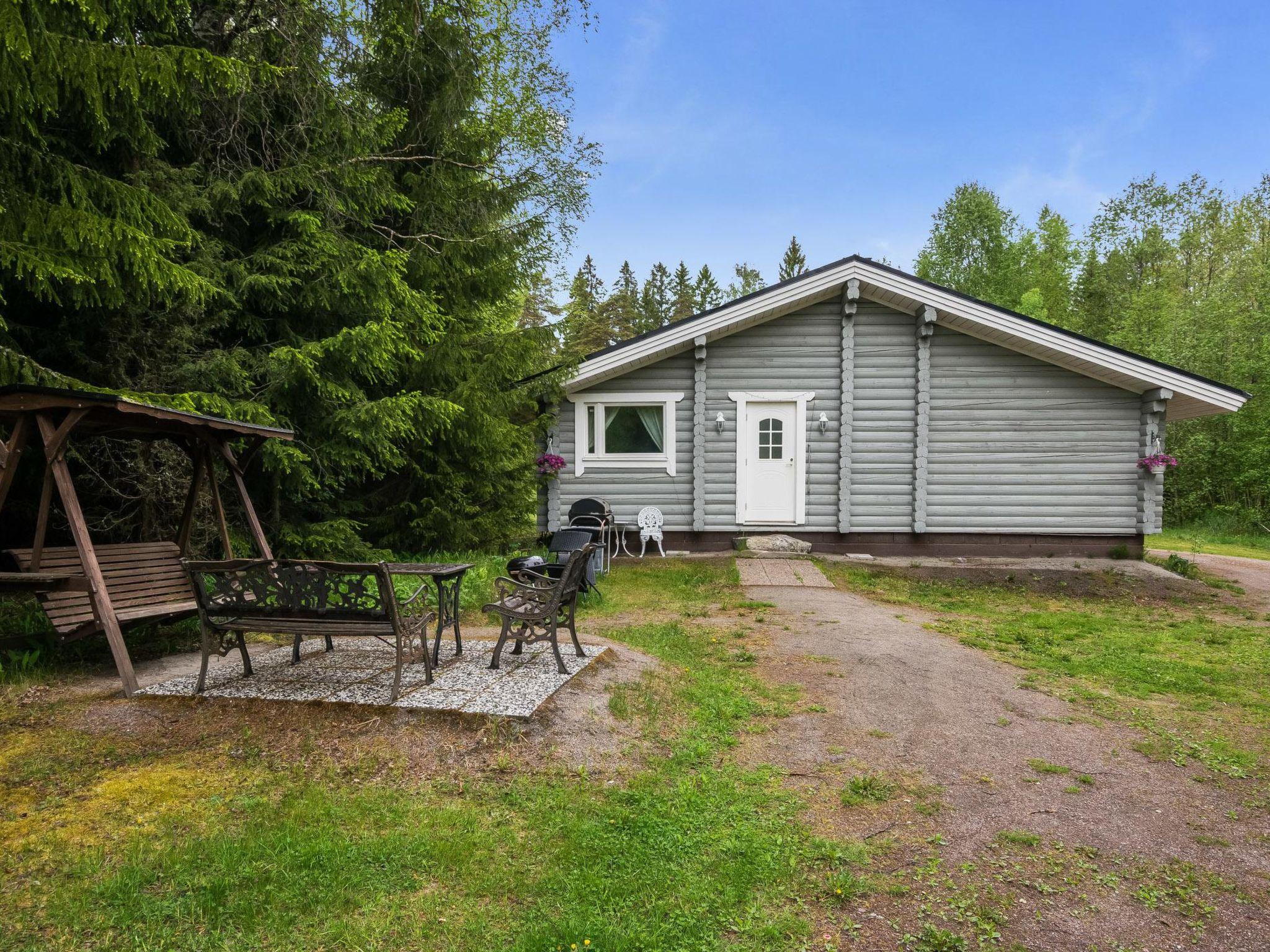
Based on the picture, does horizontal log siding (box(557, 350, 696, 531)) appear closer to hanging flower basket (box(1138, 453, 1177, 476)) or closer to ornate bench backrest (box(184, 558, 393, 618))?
hanging flower basket (box(1138, 453, 1177, 476))

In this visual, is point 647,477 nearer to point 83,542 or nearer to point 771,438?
point 771,438

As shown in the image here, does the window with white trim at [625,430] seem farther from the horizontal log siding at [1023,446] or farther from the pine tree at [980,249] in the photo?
the pine tree at [980,249]

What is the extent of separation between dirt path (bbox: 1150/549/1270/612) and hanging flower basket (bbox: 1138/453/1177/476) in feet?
6.23

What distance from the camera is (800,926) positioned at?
2244 millimetres

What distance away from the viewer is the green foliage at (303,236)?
4.68m

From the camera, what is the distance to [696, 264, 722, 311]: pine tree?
44.2 meters

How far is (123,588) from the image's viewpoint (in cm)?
490

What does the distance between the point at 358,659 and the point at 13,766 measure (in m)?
1.92

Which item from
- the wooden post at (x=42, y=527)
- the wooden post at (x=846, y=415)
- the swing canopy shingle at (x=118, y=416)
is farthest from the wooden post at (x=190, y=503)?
the wooden post at (x=846, y=415)

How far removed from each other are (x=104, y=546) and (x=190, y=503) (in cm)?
79

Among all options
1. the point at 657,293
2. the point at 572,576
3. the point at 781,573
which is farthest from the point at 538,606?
the point at 657,293

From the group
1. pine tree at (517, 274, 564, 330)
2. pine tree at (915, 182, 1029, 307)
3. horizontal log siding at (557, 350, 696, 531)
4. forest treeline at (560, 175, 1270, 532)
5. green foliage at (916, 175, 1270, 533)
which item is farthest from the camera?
pine tree at (517, 274, 564, 330)

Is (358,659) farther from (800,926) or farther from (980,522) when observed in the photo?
(980,522)

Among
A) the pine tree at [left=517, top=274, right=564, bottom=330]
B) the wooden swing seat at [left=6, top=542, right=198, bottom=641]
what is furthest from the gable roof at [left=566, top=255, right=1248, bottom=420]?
the pine tree at [left=517, top=274, right=564, bottom=330]
